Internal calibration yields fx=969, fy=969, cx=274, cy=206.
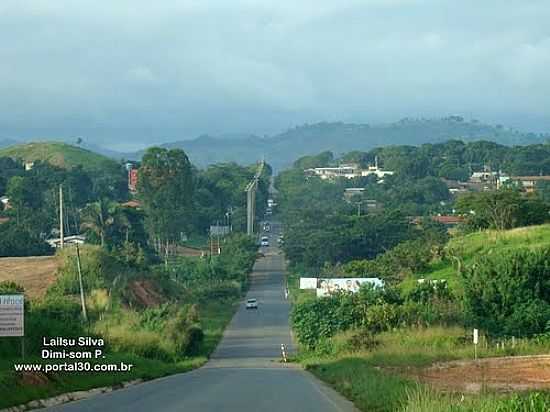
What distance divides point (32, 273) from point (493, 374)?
31.1m

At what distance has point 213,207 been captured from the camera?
112938 millimetres

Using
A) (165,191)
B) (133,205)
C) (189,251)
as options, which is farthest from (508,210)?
(133,205)

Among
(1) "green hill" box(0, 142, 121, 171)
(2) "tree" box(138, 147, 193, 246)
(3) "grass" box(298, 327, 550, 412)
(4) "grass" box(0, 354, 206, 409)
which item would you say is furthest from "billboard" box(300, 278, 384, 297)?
(1) "green hill" box(0, 142, 121, 171)

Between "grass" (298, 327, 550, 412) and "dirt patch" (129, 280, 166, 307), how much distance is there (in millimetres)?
12171

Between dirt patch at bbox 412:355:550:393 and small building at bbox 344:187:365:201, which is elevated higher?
small building at bbox 344:187:365:201

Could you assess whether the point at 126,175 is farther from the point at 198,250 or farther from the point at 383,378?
the point at 383,378

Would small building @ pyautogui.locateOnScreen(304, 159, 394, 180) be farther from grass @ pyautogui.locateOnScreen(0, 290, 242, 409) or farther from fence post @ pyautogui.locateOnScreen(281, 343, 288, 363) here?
fence post @ pyautogui.locateOnScreen(281, 343, 288, 363)

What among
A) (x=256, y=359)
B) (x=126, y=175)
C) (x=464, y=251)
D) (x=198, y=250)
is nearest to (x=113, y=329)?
(x=256, y=359)

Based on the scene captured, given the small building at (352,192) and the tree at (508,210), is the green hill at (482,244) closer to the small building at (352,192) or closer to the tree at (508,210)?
the tree at (508,210)

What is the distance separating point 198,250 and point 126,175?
32.6 metres

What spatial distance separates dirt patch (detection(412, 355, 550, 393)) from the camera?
22828mm

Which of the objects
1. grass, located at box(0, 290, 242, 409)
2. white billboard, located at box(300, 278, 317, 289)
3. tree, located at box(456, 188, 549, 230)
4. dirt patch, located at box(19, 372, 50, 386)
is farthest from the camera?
tree, located at box(456, 188, 549, 230)

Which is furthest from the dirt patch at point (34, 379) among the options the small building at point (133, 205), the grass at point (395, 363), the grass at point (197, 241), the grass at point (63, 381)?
the grass at point (197, 241)

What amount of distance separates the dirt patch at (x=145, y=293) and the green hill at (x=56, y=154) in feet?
314
